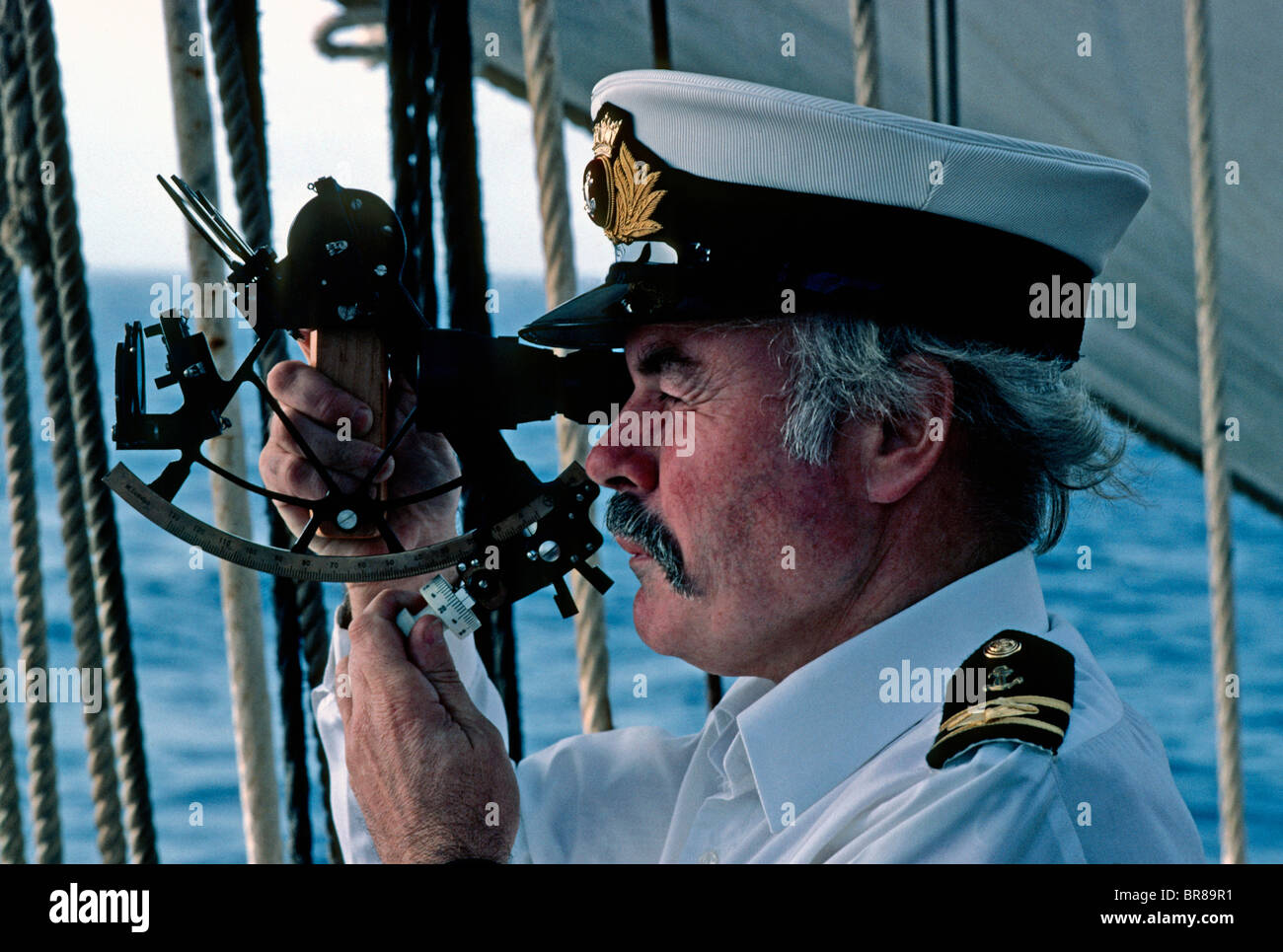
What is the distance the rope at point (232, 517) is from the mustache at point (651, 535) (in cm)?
38

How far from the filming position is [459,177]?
4.01 feet

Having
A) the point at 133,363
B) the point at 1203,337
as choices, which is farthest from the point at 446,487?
the point at 1203,337

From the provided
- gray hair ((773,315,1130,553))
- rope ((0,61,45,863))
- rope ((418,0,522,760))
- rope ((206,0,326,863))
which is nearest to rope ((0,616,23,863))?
rope ((0,61,45,863))

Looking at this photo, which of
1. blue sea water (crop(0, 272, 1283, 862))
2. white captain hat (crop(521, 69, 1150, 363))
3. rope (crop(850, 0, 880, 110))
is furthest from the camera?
blue sea water (crop(0, 272, 1283, 862))

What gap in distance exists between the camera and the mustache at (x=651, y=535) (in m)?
1.01

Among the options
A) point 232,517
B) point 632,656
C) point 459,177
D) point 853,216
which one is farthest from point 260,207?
point 632,656

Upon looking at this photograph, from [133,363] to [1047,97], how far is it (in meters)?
2.99

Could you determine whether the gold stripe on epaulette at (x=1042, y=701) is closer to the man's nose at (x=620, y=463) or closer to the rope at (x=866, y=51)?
the man's nose at (x=620, y=463)

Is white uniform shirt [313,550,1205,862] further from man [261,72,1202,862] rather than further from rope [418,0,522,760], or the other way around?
rope [418,0,522,760]

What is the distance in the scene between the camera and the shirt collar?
0.96m

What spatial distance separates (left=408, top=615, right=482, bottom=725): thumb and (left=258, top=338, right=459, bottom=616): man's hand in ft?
0.32

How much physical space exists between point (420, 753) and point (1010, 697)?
0.42 m

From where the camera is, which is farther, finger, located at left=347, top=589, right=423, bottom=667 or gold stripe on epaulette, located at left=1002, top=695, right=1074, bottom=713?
finger, located at left=347, top=589, right=423, bottom=667

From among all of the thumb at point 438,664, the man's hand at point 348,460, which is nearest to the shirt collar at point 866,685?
the thumb at point 438,664
